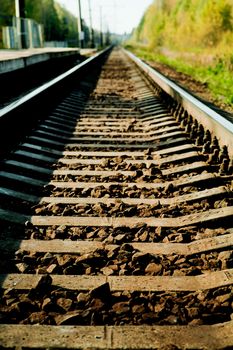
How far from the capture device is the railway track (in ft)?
5.16

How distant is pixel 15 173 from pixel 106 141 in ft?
4.47

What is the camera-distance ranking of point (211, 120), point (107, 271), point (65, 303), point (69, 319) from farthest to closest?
point (211, 120) → point (107, 271) → point (65, 303) → point (69, 319)

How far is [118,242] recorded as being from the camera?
2.24m

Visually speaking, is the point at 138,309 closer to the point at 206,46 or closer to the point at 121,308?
the point at 121,308

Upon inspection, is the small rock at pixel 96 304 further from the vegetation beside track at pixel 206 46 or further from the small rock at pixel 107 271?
the vegetation beside track at pixel 206 46

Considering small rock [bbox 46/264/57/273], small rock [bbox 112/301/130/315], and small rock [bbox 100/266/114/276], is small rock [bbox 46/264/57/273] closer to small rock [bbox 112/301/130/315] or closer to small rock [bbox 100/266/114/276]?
small rock [bbox 100/266/114/276]

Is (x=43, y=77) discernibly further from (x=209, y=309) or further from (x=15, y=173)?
(x=209, y=309)

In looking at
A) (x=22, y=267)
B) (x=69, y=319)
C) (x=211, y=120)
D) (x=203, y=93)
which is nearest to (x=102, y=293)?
(x=69, y=319)

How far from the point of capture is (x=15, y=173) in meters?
3.26

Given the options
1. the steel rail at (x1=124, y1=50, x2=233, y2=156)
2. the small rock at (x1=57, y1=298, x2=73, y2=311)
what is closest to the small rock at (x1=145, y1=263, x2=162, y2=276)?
the small rock at (x1=57, y1=298, x2=73, y2=311)

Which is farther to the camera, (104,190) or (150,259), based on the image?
(104,190)

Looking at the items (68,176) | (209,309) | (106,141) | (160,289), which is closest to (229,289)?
(209,309)

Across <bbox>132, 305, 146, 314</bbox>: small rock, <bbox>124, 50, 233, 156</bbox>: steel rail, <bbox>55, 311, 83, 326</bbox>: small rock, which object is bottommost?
<bbox>132, 305, 146, 314</bbox>: small rock

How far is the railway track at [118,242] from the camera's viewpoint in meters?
1.57
